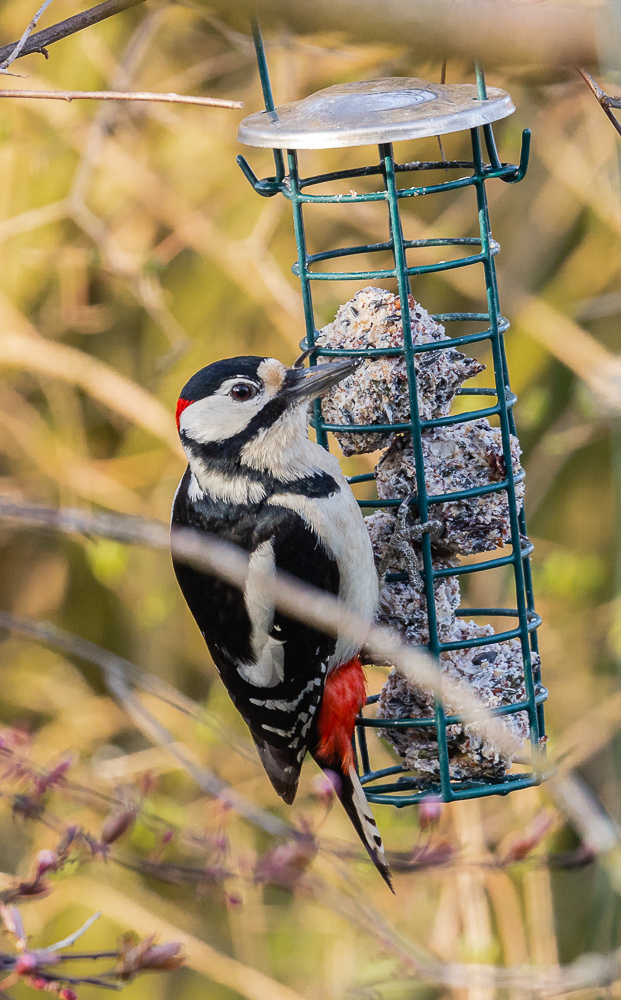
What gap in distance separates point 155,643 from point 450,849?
119 inches

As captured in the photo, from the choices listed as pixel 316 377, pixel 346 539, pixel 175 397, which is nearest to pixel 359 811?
pixel 346 539

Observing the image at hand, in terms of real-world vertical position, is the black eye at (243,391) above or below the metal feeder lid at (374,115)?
below

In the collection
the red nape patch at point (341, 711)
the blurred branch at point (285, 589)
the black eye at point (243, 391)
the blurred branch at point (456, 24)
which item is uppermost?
the blurred branch at point (456, 24)

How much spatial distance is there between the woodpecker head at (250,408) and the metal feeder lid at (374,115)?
623 millimetres

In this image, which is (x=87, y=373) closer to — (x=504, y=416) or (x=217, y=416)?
(x=217, y=416)

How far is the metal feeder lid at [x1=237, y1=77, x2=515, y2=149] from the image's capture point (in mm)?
2377

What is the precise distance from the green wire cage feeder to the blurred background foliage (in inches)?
77.6

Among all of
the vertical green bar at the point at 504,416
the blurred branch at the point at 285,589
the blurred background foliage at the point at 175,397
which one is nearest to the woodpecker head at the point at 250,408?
the blurred branch at the point at 285,589

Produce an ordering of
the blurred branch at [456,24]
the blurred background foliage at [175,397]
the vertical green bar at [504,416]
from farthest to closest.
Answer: the blurred background foliage at [175,397] < the vertical green bar at [504,416] < the blurred branch at [456,24]

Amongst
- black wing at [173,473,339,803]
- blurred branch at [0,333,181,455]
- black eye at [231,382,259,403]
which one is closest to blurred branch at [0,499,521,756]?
black wing at [173,473,339,803]

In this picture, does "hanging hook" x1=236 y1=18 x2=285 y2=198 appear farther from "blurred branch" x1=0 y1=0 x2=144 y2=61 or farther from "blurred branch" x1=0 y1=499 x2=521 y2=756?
"blurred branch" x1=0 y1=499 x2=521 y2=756

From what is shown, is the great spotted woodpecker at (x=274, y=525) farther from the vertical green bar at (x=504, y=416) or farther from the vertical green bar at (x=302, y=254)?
the vertical green bar at (x=504, y=416)

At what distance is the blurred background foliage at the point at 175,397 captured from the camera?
17.1 ft

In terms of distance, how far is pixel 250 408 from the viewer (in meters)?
2.91
